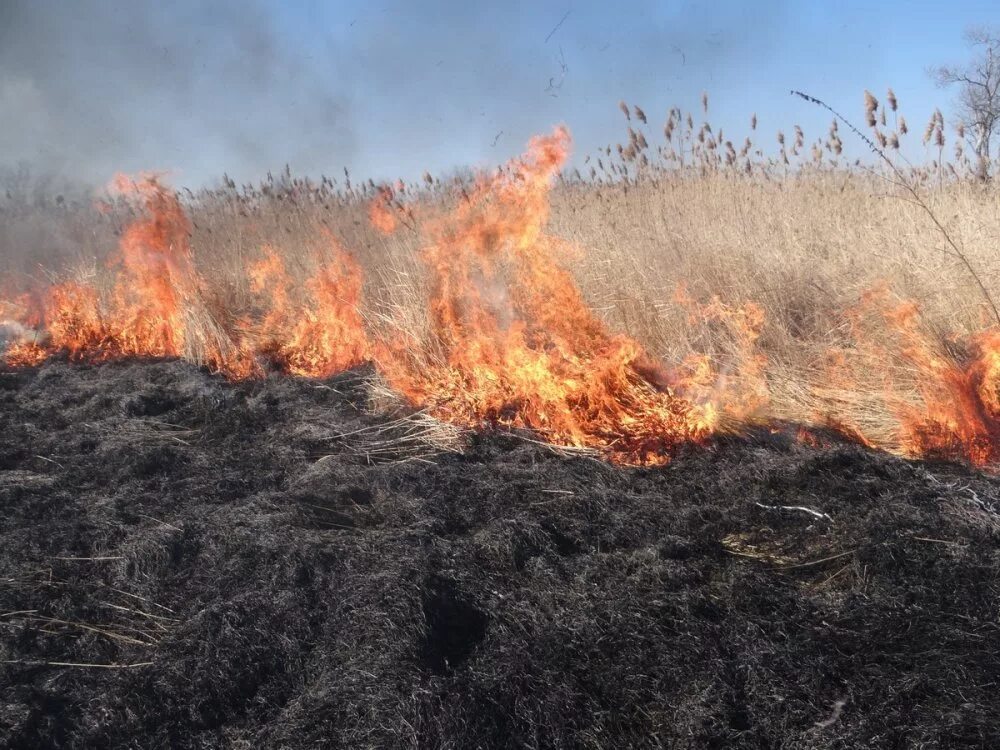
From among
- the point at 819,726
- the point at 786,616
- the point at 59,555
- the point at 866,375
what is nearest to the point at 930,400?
the point at 866,375

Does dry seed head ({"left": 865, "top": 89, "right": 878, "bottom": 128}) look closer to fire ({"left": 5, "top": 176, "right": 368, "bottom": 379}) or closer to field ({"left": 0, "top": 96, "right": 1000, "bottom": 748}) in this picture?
field ({"left": 0, "top": 96, "right": 1000, "bottom": 748})

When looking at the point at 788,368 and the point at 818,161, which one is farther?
the point at 818,161

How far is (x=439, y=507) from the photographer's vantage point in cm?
322

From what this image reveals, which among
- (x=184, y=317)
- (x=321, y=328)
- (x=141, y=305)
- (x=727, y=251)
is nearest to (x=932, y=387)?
(x=727, y=251)

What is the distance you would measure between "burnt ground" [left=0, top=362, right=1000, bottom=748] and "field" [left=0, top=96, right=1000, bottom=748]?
13 millimetres

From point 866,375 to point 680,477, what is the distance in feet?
5.18

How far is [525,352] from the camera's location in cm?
436

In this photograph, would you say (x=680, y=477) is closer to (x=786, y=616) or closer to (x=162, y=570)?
(x=786, y=616)

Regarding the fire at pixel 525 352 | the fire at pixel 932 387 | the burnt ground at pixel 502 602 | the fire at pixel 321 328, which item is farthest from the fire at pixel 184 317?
the fire at pixel 932 387

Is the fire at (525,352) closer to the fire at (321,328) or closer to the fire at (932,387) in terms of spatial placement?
the fire at (321,328)

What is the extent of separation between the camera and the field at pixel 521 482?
203 centimetres

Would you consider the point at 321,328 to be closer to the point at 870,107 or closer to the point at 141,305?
the point at 141,305

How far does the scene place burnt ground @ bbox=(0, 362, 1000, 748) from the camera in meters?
1.94

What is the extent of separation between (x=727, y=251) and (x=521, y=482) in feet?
10.4
